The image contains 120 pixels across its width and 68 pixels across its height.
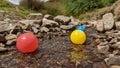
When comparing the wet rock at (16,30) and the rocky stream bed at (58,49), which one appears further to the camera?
the wet rock at (16,30)

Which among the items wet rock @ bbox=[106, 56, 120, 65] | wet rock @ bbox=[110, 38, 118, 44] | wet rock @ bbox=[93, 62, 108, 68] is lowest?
wet rock @ bbox=[93, 62, 108, 68]

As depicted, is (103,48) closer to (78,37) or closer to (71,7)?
(78,37)

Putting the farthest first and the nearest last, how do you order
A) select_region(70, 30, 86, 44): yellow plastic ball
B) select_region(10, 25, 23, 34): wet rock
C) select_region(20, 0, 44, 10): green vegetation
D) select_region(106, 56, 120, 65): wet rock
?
select_region(20, 0, 44, 10): green vegetation
select_region(10, 25, 23, 34): wet rock
select_region(70, 30, 86, 44): yellow plastic ball
select_region(106, 56, 120, 65): wet rock

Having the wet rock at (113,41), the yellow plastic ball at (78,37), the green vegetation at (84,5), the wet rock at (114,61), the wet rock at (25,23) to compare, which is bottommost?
the wet rock at (114,61)

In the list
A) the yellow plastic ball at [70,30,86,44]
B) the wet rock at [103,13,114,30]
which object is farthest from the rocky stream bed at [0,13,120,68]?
the yellow plastic ball at [70,30,86,44]

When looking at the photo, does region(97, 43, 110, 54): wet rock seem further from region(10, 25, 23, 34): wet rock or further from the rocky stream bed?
region(10, 25, 23, 34): wet rock

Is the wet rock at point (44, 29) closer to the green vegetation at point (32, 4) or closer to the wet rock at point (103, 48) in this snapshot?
the wet rock at point (103, 48)

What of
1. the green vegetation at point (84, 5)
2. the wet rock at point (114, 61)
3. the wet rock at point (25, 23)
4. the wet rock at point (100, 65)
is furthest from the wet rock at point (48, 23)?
the green vegetation at point (84, 5)

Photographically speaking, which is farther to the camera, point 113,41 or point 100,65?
point 113,41

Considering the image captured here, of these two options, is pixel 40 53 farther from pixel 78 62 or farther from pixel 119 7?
pixel 119 7

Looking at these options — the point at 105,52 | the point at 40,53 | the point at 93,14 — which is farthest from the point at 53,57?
the point at 93,14

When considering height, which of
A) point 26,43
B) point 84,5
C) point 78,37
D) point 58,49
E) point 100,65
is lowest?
point 100,65

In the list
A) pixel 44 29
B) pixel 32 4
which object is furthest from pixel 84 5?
pixel 44 29

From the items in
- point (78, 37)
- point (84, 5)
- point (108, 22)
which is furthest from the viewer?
point (84, 5)
